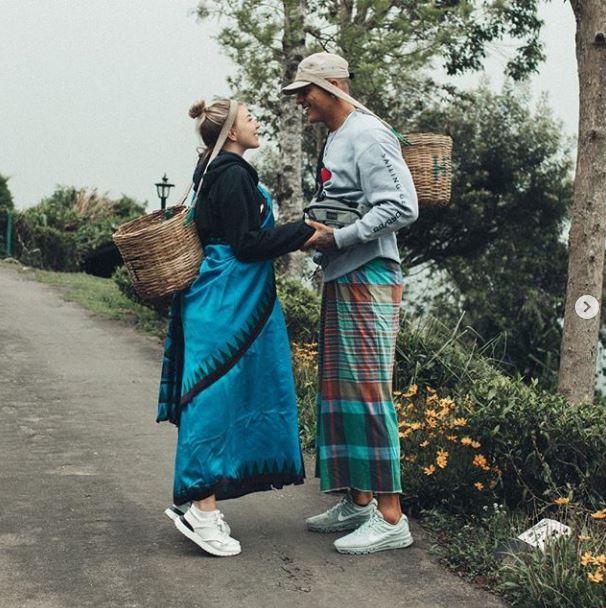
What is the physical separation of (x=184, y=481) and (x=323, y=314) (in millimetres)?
979

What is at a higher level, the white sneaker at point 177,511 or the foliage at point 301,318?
the foliage at point 301,318

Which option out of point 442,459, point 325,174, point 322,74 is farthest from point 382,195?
point 442,459

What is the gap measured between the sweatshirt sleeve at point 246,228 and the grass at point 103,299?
769cm

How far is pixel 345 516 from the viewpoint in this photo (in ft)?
16.6

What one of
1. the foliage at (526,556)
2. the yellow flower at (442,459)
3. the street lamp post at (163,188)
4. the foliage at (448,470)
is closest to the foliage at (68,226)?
the street lamp post at (163,188)

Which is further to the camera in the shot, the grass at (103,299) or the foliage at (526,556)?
the grass at (103,299)

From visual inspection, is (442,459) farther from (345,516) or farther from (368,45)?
(368,45)

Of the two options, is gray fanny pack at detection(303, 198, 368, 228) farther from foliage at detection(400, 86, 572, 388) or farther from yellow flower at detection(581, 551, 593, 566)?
foliage at detection(400, 86, 572, 388)

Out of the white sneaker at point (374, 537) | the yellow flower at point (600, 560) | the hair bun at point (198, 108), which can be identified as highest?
the hair bun at point (198, 108)

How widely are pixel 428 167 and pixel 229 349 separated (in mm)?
1471

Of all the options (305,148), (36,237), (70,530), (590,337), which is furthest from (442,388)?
(305,148)

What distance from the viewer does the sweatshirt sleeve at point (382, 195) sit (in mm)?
4500

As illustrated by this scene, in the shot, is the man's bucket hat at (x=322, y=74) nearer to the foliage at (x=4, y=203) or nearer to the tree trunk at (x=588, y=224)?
the tree trunk at (x=588, y=224)

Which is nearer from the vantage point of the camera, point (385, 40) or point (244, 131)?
point (244, 131)
